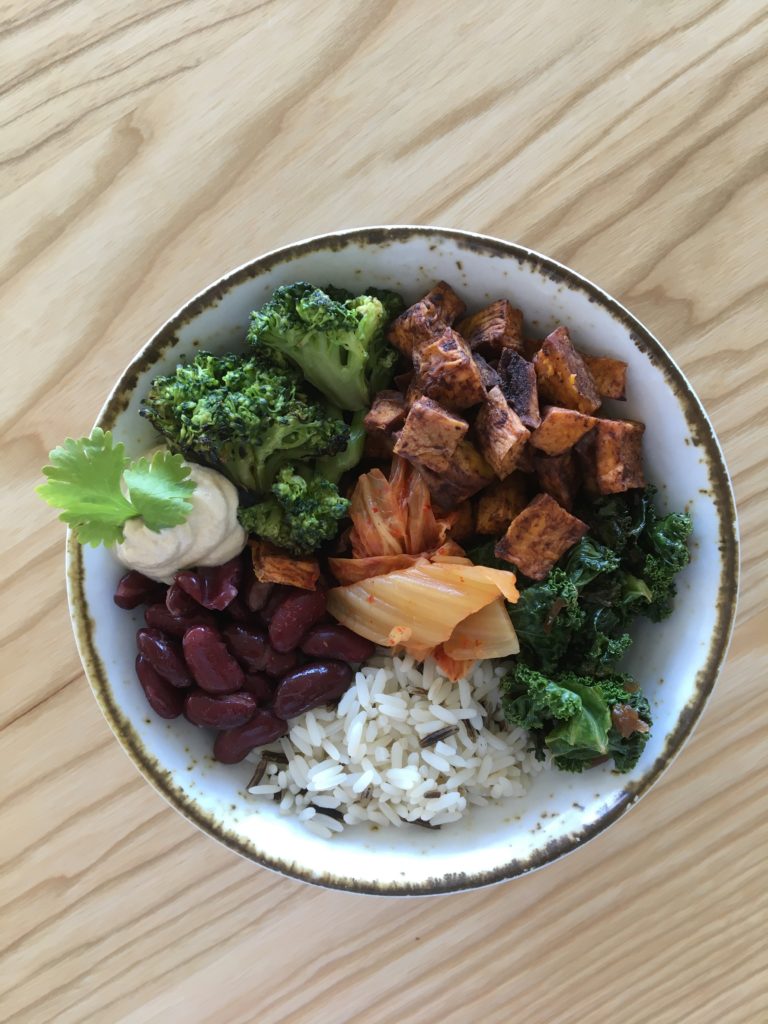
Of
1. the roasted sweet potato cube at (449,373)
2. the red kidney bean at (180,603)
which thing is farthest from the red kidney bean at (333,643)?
the roasted sweet potato cube at (449,373)

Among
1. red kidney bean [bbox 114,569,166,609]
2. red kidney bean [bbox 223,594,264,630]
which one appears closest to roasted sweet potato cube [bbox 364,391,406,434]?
red kidney bean [bbox 223,594,264,630]

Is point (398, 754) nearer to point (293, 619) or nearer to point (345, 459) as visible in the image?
point (293, 619)

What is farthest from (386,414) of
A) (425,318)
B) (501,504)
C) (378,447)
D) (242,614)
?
(242,614)

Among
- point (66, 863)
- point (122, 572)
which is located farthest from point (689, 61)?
point (66, 863)

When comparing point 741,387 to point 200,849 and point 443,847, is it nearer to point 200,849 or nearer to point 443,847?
point 443,847

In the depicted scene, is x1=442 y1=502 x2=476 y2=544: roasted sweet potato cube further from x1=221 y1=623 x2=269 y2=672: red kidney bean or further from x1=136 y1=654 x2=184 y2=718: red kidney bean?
x1=136 y1=654 x2=184 y2=718: red kidney bean

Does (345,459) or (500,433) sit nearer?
(500,433)
